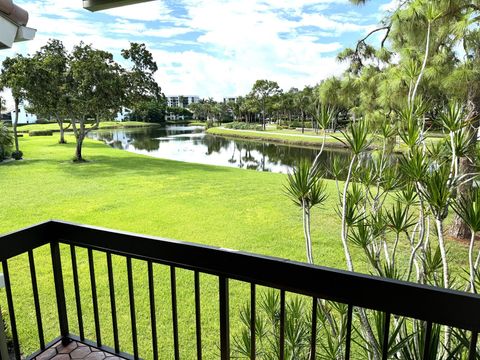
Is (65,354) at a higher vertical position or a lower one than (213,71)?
lower

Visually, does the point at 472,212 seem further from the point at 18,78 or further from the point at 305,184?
the point at 18,78

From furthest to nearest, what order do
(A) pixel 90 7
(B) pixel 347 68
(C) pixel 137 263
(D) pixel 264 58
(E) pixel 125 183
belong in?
(E) pixel 125 183 < (B) pixel 347 68 < (D) pixel 264 58 < (C) pixel 137 263 < (A) pixel 90 7

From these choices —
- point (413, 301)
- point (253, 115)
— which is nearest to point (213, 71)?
point (413, 301)

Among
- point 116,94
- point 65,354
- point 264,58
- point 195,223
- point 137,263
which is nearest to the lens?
point 65,354

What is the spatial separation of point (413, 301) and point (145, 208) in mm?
6155

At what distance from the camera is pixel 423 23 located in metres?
3.68

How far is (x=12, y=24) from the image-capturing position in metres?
1.32

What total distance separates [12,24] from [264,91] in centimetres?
3612

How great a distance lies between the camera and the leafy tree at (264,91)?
35531mm

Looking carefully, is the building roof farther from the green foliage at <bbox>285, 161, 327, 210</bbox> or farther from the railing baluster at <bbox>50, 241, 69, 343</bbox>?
the green foliage at <bbox>285, 161, 327, 210</bbox>

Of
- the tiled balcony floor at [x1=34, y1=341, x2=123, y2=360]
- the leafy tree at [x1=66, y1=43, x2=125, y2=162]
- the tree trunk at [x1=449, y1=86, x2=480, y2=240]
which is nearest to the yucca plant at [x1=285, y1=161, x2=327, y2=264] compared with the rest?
the tiled balcony floor at [x1=34, y1=341, x2=123, y2=360]

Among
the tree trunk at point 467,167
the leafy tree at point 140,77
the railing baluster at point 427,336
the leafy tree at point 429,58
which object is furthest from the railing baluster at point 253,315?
the leafy tree at point 140,77

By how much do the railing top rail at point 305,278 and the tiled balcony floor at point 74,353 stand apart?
2.37 feet

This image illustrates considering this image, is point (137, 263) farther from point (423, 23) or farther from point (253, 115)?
point (253, 115)
